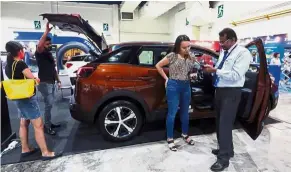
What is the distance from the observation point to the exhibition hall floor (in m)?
2.32

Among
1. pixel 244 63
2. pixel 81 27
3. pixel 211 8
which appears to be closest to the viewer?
pixel 244 63

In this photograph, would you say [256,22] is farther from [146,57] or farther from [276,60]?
[146,57]

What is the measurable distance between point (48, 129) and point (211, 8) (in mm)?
8312

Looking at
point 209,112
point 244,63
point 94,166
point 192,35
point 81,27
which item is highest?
point 192,35

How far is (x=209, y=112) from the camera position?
320cm

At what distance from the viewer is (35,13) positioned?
11.2 metres

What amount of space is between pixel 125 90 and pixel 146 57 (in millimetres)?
567

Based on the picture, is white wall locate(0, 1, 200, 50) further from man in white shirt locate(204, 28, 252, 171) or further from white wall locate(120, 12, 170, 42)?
man in white shirt locate(204, 28, 252, 171)

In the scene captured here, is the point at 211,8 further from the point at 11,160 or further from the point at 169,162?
the point at 11,160

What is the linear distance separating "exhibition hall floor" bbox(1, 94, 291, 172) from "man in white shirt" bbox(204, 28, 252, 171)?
0.27m

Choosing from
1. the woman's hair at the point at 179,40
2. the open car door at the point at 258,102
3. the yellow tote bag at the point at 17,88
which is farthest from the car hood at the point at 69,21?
the open car door at the point at 258,102

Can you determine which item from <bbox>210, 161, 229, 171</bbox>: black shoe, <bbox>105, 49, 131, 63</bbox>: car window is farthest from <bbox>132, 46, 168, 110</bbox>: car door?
<bbox>210, 161, 229, 171</bbox>: black shoe

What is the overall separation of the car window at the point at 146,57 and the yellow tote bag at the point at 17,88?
1.38 meters

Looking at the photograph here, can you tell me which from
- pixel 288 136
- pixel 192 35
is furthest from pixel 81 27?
pixel 192 35
